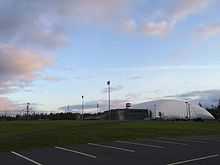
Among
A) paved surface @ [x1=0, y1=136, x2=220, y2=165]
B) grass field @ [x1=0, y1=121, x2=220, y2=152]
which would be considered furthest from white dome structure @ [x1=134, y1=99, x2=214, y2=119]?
paved surface @ [x1=0, y1=136, x2=220, y2=165]

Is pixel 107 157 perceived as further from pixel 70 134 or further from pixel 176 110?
pixel 176 110

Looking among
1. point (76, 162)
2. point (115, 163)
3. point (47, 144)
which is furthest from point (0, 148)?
point (115, 163)

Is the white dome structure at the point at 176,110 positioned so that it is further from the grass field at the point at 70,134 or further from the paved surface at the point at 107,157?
the paved surface at the point at 107,157

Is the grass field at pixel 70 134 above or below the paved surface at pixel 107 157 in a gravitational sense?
above

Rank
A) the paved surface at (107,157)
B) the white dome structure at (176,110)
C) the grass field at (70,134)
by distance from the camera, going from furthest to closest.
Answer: the white dome structure at (176,110)
the grass field at (70,134)
the paved surface at (107,157)

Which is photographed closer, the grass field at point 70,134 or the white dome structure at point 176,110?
the grass field at point 70,134

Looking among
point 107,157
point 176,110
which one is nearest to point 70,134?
point 107,157

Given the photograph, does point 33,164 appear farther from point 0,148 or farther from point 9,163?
point 0,148

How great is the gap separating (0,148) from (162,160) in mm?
8457

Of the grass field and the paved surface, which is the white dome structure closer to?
the grass field

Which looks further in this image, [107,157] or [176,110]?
[176,110]

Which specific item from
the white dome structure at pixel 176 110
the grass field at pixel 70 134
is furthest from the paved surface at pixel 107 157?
the white dome structure at pixel 176 110

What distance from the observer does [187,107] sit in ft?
505

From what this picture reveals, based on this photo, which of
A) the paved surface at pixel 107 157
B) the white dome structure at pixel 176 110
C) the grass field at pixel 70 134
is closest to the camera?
the paved surface at pixel 107 157
